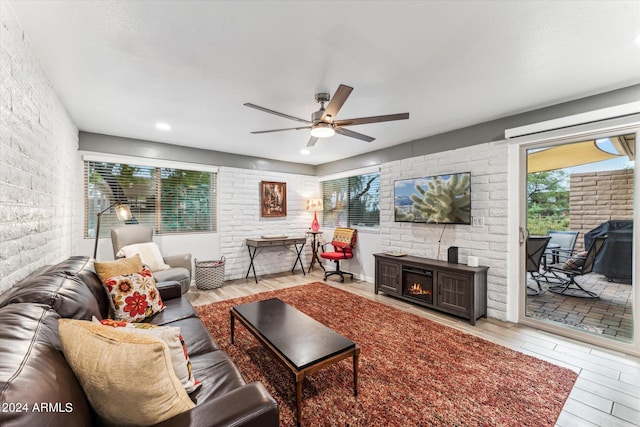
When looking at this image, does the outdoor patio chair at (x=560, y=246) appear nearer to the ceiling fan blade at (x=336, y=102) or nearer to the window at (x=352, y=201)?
the window at (x=352, y=201)

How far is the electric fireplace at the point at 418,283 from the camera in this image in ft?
11.1

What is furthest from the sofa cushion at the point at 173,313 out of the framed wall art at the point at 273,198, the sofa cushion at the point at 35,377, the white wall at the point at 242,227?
the framed wall art at the point at 273,198

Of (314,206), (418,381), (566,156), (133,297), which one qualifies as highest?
(566,156)

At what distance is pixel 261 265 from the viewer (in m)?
5.09

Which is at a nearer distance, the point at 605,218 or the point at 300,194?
the point at 605,218

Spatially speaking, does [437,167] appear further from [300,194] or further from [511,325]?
[300,194]

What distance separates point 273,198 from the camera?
522 cm

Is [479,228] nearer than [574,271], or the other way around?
[574,271]

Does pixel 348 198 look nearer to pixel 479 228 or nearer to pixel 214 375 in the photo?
pixel 479 228

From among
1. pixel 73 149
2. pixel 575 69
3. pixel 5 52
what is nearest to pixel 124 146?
pixel 73 149

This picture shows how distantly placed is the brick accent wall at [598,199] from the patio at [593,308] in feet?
1.37

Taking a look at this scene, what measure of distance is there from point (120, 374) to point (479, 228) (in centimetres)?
349

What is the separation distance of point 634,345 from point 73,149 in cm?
592

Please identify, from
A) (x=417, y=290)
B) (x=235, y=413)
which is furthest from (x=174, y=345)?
(x=417, y=290)
